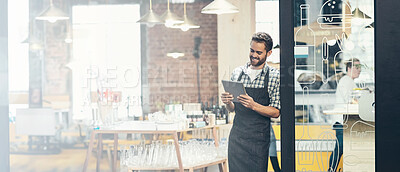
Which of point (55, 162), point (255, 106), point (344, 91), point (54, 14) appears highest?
point (54, 14)

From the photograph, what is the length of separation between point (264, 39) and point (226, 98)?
0.63 metres

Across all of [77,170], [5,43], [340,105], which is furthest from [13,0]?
[340,105]

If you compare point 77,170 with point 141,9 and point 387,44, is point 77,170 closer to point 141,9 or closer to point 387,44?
point 141,9

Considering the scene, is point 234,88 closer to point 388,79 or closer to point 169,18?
point 169,18

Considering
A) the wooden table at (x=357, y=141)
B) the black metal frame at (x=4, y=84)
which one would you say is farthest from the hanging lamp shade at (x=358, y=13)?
the black metal frame at (x=4, y=84)

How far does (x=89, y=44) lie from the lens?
4.87m

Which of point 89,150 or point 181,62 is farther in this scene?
point 89,150

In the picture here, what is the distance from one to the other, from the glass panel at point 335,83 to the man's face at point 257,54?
294mm

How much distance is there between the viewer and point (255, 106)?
15.5 ft

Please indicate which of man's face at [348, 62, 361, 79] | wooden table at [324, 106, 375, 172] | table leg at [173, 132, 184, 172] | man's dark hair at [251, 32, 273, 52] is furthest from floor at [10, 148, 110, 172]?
man's face at [348, 62, 361, 79]

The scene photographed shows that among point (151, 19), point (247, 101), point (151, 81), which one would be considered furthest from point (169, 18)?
point (247, 101)

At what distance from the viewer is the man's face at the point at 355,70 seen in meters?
4.61

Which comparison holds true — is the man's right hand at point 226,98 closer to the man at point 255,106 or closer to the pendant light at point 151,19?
the man at point 255,106

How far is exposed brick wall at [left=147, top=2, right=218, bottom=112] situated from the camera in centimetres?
480
